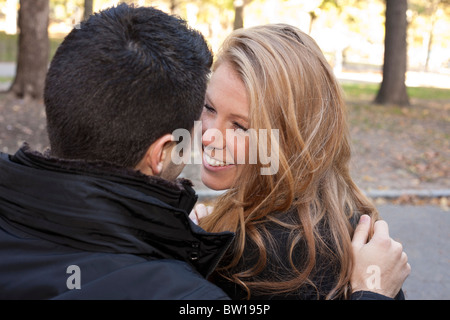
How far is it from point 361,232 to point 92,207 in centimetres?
116

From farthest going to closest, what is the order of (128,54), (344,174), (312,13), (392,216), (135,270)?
1. (312,13)
2. (392,216)
3. (344,174)
4. (128,54)
5. (135,270)

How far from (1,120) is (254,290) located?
821cm

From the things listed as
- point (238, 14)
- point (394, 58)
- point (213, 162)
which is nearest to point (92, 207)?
point (213, 162)

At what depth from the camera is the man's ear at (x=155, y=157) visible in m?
1.54

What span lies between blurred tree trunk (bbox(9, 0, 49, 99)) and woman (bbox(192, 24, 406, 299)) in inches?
375

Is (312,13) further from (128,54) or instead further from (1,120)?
(128,54)

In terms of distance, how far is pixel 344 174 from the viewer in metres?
2.37

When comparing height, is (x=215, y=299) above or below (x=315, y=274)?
above

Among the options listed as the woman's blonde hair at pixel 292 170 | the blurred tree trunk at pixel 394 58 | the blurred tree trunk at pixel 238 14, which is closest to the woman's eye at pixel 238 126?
the woman's blonde hair at pixel 292 170

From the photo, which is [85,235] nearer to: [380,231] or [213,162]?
[213,162]

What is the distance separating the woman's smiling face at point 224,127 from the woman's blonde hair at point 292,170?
0.21 feet

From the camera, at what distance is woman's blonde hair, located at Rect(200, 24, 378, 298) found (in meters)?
1.94

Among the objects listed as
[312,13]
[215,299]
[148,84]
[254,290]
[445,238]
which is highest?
[312,13]

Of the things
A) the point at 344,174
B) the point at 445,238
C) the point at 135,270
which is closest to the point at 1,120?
the point at 445,238
